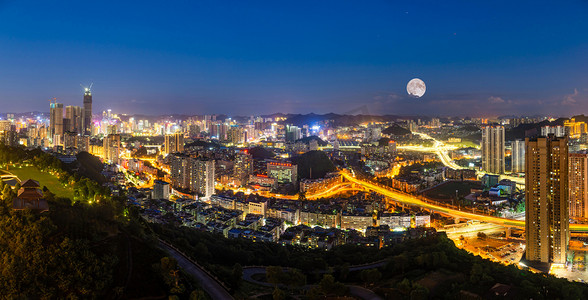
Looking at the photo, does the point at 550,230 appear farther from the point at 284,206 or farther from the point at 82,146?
the point at 82,146

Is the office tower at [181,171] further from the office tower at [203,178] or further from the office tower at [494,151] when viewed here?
the office tower at [494,151]

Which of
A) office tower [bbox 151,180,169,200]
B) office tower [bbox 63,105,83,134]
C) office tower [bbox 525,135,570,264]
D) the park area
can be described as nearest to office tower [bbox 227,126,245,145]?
office tower [bbox 63,105,83,134]

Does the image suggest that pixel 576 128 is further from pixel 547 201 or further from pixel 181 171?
pixel 181 171

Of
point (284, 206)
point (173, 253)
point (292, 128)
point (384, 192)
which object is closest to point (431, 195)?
point (384, 192)

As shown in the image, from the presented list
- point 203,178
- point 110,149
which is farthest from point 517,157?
point 110,149

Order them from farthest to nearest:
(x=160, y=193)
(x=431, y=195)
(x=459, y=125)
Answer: (x=459, y=125), (x=431, y=195), (x=160, y=193)
